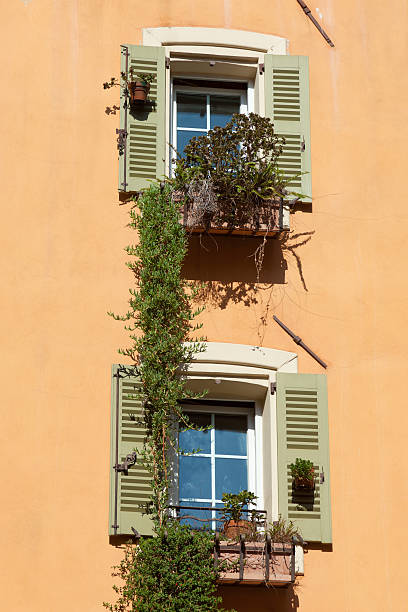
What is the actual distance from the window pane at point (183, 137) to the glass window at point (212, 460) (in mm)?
2078

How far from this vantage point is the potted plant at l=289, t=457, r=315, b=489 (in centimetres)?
888

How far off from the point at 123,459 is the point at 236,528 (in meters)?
0.88

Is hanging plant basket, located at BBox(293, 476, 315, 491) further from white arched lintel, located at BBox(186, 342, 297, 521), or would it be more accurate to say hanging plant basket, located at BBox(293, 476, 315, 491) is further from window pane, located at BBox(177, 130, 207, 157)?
window pane, located at BBox(177, 130, 207, 157)

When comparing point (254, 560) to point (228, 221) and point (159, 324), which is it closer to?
point (159, 324)

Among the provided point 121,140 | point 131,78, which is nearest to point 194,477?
point 121,140

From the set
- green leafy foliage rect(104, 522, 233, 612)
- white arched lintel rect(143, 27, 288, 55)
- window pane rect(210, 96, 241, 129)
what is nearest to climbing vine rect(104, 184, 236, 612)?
green leafy foliage rect(104, 522, 233, 612)

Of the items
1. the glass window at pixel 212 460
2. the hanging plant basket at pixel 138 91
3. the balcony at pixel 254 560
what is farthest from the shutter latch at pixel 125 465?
the hanging plant basket at pixel 138 91

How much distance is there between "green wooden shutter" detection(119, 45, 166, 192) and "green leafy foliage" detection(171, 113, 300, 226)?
280 millimetres

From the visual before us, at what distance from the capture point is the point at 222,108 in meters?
10.5

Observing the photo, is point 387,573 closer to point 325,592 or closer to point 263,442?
point 325,592

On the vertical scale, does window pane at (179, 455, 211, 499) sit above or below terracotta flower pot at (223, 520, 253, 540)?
above

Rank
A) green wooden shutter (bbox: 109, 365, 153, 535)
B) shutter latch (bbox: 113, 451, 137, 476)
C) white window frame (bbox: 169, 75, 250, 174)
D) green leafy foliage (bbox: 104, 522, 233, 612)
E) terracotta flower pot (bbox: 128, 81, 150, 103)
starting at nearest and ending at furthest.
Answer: green leafy foliage (bbox: 104, 522, 233, 612) < green wooden shutter (bbox: 109, 365, 153, 535) < shutter latch (bbox: 113, 451, 137, 476) < terracotta flower pot (bbox: 128, 81, 150, 103) < white window frame (bbox: 169, 75, 250, 174)

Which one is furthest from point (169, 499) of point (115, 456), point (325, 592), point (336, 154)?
point (336, 154)

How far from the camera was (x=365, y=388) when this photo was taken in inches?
368
